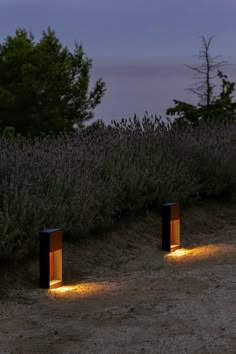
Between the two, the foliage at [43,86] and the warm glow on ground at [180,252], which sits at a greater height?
the foliage at [43,86]

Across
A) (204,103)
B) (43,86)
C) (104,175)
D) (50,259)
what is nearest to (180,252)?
(104,175)

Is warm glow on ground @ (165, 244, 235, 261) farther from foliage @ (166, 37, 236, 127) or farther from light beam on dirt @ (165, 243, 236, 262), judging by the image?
Result: foliage @ (166, 37, 236, 127)

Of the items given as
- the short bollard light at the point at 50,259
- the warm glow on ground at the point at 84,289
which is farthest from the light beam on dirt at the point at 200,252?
the short bollard light at the point at 50,259

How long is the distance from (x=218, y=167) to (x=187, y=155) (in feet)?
1.45

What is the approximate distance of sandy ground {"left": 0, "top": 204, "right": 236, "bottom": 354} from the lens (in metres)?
4.49

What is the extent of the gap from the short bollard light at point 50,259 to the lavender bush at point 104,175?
0.36 meters

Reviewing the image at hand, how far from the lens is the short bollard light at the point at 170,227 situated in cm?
733

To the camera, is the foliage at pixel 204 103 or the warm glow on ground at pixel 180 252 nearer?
the warm glow on ground at pixel 180 252

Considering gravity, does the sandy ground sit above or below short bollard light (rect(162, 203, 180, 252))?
below

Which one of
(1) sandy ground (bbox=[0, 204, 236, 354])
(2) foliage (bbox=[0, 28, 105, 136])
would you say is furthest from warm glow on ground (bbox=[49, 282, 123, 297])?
(2) foliage (bbox=[0, 28, 105, 136])

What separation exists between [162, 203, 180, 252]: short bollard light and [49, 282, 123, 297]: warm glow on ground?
1456 millimetres

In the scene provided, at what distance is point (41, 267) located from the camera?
5793 mm

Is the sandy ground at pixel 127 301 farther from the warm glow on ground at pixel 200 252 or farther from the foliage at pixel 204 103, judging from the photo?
the foliage at pixel 204 103

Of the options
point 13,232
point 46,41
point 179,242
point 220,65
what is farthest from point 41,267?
point 46,41
